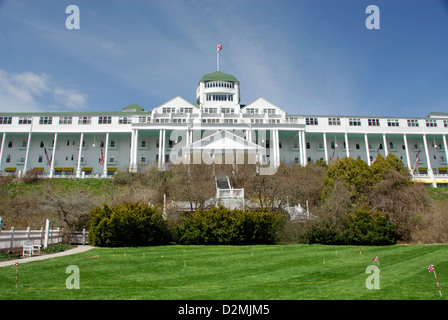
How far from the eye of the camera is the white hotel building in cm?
5938

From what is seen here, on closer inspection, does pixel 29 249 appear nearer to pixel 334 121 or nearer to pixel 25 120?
pixel 25 120

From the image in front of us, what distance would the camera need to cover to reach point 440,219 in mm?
25203

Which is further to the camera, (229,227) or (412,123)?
(412,123)

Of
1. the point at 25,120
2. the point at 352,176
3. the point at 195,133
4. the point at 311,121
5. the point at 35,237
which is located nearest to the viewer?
the point at 35,237

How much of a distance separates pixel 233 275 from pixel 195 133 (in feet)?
155

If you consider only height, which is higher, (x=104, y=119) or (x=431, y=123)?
(x=104, y=119)

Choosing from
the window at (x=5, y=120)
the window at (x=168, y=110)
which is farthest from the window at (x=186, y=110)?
the window at (x=5, y=120)

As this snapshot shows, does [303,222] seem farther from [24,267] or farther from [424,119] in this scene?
[424,119]

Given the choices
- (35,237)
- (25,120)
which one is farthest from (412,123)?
(25,120)

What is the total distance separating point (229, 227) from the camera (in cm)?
2308

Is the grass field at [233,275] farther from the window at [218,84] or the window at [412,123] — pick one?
the window at [412,123]

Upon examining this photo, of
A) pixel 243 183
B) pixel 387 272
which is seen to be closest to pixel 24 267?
pixel 387 272

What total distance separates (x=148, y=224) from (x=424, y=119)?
64899 millimetres

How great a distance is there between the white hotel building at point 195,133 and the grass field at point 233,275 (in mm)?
40751
